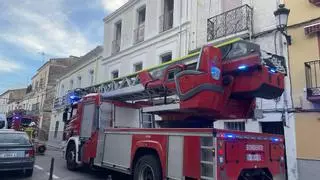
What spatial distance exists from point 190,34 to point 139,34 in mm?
4749

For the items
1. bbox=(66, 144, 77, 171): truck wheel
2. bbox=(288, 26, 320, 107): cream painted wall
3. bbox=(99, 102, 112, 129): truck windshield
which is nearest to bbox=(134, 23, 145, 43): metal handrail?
bbox=(66, 144, 77, 171): truck wheel

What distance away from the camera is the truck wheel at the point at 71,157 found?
11930 mm

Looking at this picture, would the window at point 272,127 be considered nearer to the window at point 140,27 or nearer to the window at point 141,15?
the window at point 140,27

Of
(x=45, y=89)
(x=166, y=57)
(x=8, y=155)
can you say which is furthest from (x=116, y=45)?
(x=45, y=89)

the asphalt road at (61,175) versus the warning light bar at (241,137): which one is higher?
the warning light bar at (241,137)

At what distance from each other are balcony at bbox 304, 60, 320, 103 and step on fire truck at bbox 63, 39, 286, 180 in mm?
3726

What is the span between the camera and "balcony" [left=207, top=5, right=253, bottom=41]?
13.2m

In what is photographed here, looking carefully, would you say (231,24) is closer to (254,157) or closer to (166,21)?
(166,21)

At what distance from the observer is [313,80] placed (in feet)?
36.4

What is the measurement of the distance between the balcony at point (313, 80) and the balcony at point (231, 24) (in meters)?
2.71

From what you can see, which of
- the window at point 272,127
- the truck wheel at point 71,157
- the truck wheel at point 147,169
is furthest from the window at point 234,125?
the truck wheel at point 147,169

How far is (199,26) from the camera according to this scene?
1553cm

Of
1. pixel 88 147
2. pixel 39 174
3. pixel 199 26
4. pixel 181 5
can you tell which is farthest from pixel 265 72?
pixel 181 5

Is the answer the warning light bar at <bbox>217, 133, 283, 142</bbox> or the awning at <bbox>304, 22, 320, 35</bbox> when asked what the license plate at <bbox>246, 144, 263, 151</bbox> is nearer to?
the warning light bar at <bbox>217, 133, 283, 142</bbox>
